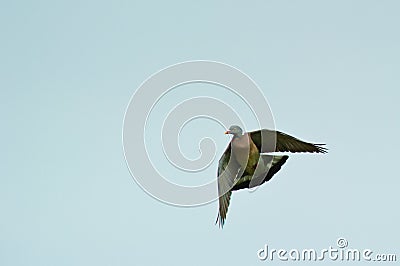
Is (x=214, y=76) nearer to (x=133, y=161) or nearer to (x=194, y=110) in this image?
(x=194, y=110)

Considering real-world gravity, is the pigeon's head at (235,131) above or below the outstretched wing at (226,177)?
above

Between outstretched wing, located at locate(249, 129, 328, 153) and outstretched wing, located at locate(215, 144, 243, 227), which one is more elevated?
outstretched wing, located at locate(249, 129, 328, 153)

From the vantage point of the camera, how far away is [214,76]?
910 inches

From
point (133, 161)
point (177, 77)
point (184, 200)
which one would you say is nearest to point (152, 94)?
point (177, 77)

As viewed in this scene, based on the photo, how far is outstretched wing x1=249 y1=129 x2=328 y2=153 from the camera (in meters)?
21.1

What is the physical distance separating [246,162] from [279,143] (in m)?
1.58

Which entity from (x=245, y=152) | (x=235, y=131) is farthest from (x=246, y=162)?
(x=235, y=131)

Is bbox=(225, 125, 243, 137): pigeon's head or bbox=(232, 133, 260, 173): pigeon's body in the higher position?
bbox=(225, 125, 243, 137): pigeon's head

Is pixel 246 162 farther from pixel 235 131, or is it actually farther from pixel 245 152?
pixel 235 131

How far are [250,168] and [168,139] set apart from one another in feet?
9.94

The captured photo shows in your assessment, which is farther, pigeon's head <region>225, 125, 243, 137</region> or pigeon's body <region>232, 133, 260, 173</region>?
pigeon's head <region>225, 125, 243, 137</region>

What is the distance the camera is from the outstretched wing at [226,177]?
21438 mm

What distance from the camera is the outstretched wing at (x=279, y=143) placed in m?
21.1

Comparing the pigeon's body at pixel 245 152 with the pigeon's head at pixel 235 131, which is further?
the pigeon's head at pixel 235 131
